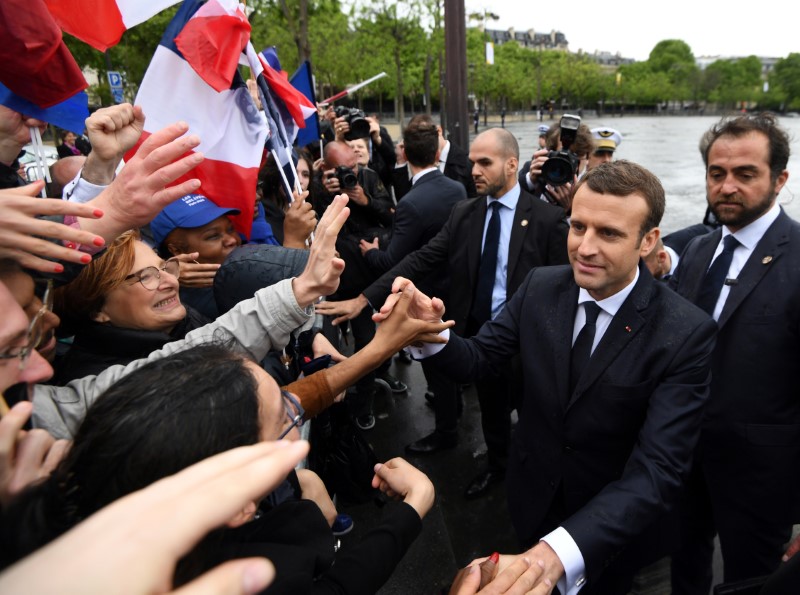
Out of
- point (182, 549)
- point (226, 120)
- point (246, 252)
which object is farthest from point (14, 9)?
point (182, 549)

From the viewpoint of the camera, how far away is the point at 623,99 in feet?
258

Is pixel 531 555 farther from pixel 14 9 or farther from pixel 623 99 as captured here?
pixel 623 99

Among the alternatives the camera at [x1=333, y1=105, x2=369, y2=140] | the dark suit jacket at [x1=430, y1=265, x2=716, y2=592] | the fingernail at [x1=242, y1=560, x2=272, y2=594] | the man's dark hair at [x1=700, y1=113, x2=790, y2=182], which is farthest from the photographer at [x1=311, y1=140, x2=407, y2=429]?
the fingernail at [x1=242, y1=560, x2=272, y2=594]

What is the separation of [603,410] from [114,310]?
1.79m

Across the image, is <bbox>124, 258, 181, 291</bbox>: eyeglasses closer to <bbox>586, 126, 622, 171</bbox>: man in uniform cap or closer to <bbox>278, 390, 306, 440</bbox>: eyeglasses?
<bbox>278, 390, 306, 440</bbox>: eyeglasses

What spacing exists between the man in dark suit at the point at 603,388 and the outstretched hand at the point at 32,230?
1.01 m

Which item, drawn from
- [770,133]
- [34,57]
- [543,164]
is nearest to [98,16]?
[34,57]

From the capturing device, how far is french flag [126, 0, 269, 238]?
2756 millimetres

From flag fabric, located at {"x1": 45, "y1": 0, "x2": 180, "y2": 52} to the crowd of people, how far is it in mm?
524

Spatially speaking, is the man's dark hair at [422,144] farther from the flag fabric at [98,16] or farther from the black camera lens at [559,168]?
the flag fabric at [98,16]

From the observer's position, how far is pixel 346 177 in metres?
3.93

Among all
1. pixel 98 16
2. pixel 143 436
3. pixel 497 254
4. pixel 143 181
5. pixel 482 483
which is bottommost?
pixel 482 483

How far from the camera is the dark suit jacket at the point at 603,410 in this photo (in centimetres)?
164

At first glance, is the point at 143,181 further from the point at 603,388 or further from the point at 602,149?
the point at 602,149
